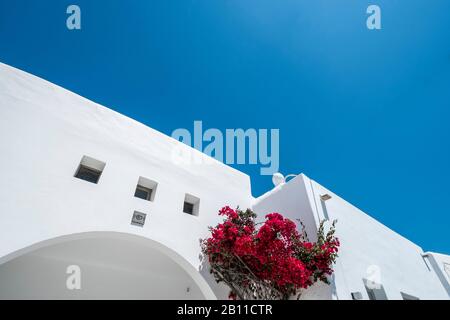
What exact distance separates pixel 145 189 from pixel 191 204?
3.81 ft

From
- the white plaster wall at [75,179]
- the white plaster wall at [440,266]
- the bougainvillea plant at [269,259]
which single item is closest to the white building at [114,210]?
the white plaster wall at [75,179]

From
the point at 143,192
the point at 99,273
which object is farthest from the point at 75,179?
the point at 99,273

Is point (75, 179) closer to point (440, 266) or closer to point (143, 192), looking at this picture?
point (143, 192)

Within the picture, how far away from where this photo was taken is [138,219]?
4.15 m

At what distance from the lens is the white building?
11.2 ft

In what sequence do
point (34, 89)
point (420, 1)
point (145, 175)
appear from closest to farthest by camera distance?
point (34, 89) < point (145, 175) < point (420, 1)

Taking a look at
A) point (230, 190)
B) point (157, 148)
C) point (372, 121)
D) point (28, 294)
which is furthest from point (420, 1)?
point (28, 294)

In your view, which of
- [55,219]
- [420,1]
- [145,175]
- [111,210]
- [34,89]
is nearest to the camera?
[55,219]

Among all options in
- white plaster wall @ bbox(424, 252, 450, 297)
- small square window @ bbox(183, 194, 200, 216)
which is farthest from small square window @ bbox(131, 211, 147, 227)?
white plaster wall @ bbox(424, 252, 450, 297)

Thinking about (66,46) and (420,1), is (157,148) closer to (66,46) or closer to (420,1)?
(66,46)

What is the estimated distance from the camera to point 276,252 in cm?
397

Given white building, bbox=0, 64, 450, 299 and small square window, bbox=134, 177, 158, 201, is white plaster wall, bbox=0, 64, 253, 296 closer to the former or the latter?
white building, bbox=0, 64, 450, 299

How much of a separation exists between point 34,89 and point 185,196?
360cm

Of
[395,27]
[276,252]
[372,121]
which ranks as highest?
[395,27]
